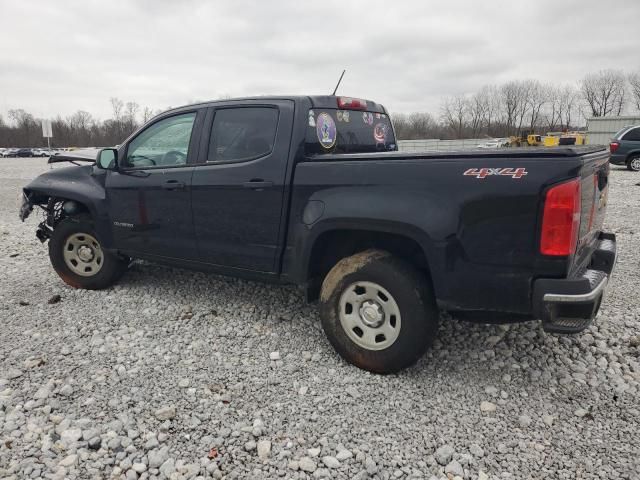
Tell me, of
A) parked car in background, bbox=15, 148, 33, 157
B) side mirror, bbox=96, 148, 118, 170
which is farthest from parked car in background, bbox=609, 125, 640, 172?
parked car in background, bbox=15, 148, 33, 157

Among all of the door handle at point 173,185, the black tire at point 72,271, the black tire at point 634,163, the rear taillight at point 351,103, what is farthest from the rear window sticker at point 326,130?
the black tire at point 634,163

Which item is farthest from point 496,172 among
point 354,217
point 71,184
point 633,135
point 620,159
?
point 633,135

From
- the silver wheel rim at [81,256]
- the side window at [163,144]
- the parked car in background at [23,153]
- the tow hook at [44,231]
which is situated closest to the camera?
the side window at [163,144]

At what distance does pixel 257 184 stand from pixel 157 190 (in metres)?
1.18

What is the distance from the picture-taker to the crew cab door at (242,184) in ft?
11.6

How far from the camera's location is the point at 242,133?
150 inches

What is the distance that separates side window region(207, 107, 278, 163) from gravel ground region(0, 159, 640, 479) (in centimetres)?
144

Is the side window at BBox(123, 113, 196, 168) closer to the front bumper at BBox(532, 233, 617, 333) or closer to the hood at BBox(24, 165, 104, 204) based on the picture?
the hood at BBox(24, 165, 104, 204)

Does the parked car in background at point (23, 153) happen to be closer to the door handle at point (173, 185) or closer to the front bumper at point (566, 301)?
the door handle at point (173, 185)

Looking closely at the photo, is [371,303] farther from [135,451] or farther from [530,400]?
[135,451]

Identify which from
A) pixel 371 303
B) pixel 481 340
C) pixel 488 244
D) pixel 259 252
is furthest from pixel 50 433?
pixel 481 340

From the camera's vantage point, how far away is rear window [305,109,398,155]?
11.9 feet

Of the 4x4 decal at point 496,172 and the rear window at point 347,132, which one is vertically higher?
the rear window at point 347,132

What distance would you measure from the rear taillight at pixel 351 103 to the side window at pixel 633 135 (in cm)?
1620
